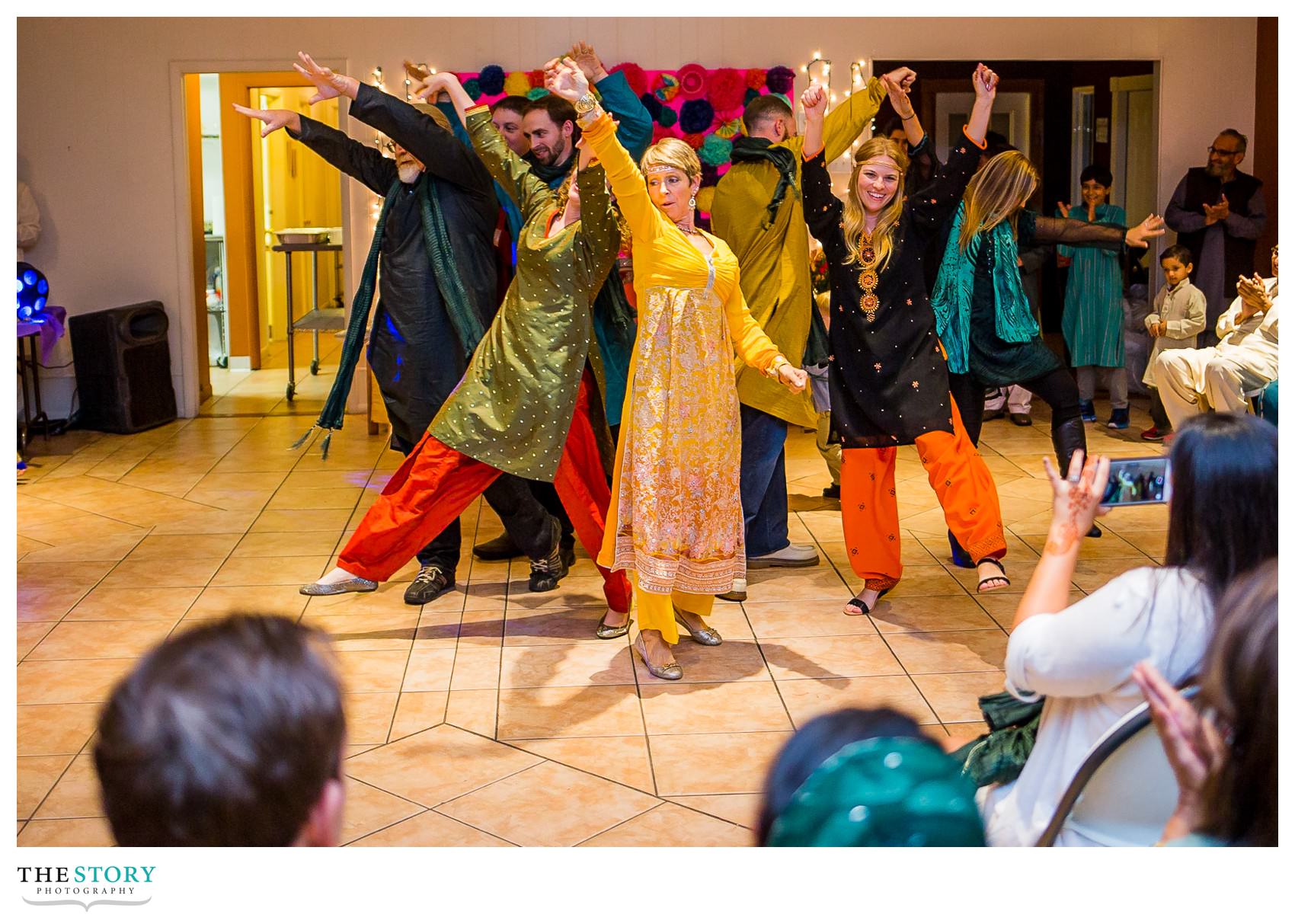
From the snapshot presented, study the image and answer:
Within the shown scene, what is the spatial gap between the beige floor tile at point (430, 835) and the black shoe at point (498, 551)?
208 centimetres

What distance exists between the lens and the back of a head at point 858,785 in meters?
1.41

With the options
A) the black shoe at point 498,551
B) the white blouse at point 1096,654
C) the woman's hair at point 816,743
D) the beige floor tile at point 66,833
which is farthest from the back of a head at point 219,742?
the black shoe at point 498,551

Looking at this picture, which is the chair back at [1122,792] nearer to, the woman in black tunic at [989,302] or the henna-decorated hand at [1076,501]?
the henna-decorated hand at [1076,501]

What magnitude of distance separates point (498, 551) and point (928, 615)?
1488 millimetres

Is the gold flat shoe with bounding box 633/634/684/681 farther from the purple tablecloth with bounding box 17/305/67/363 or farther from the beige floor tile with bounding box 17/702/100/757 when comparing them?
the purple tablecloth with bounding box 17/305/67/363

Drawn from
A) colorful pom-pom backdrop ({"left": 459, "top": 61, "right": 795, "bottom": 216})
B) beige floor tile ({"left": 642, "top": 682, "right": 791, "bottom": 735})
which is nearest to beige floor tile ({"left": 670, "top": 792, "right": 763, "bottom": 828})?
beige floor tile ({"left": 642, "top": 682, "right": 791, "bottom": 735})

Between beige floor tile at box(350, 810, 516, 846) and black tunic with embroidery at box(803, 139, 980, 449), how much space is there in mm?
1781

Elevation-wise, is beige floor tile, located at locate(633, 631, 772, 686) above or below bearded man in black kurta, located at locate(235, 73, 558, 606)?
below

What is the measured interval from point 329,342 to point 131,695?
10665mm

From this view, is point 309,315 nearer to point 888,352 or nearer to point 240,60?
point 240,60

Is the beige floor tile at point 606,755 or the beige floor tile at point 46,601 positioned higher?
the beige floor tile at point 46,601

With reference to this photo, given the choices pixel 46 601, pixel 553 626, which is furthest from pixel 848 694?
pixel 46 601

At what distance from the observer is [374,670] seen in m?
3.76

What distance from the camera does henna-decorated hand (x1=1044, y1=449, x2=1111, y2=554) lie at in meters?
1.90
